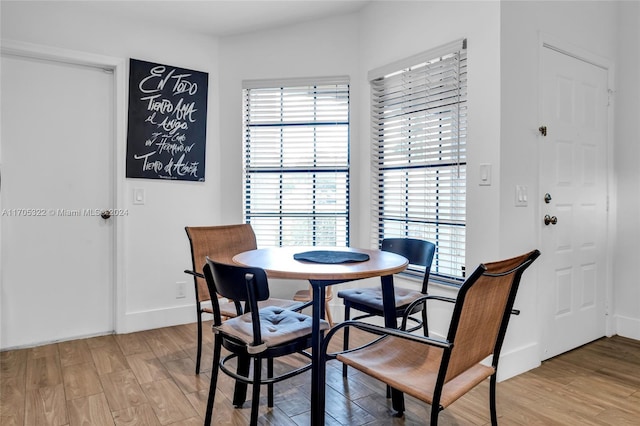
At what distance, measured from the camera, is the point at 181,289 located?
337 cm

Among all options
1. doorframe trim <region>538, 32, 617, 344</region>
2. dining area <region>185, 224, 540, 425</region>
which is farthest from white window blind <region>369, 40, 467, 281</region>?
doorframe trim <region>538, 32, 617, 344</region>

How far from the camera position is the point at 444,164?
2.66 m

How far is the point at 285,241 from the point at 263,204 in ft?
1.22

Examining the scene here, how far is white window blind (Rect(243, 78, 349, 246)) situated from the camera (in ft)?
11.0

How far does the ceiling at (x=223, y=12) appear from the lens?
2902 mm

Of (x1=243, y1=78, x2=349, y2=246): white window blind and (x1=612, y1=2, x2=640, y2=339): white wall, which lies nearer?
(x1=612, y1=2, x2=640, y2=339): white wall

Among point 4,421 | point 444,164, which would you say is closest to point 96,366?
point 4,421

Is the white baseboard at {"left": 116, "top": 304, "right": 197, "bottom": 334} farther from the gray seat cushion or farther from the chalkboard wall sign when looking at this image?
the gray seat cushion

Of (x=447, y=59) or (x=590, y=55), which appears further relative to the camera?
(x=590, y=55)

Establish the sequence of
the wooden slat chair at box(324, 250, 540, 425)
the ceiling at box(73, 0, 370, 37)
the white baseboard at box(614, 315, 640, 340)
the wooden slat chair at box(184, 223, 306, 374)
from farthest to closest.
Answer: the white baseboard at box(614, 315, 640, 340) → the ceiling at box(73, 0, 370, 37) → the wooden slat chair at box(184, 223, 306, 374) → the wooden slat chair at box(324, 250, 540, 425)

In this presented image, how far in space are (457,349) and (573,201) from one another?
2021 millimetres

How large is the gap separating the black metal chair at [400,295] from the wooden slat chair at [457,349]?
55 centimetres

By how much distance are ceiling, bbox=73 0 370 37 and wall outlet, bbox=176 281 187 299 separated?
6.87 feet

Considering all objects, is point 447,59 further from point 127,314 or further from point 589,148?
point 127,314
